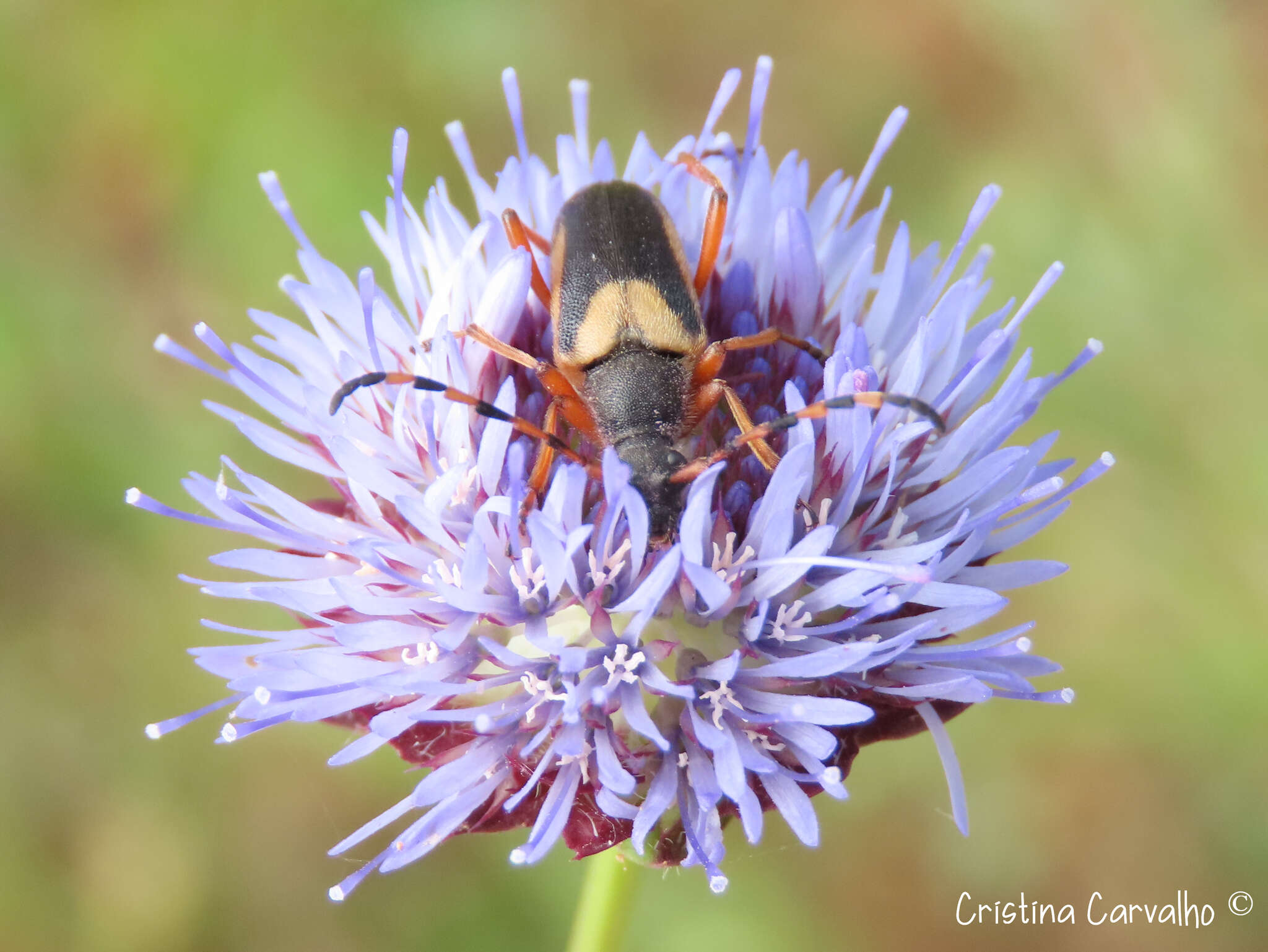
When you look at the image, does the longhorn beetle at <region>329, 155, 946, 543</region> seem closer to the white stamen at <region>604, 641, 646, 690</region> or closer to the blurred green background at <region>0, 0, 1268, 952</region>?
the white stamen at <region>604, 641, 646, 690</region>

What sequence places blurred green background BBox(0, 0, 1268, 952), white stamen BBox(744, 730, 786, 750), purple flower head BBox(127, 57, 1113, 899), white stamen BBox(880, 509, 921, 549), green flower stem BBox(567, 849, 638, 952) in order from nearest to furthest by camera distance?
1. purple flower head BBox(127, 57, 1113, 899)
2. white stamen BBox(744, 730, 786, 750)
3. white stamen BBox(880, 509, 921, 549)
4. green flower stem BBox(567, 849, 638, 952)
5. blurred green background BBox(0, 0, 1268, 952)

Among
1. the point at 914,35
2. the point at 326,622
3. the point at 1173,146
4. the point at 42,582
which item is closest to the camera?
the point at 326,622

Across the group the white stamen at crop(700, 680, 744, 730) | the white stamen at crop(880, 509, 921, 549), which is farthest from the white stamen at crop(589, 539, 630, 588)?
the white stamen at crop(880, 509, 921, 549)

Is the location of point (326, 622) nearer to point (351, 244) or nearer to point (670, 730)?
point (670, 730)

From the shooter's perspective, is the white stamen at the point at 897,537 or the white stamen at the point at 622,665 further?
the white stamen at the point at 897,537

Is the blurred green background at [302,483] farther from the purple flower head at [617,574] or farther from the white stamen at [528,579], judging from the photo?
the white stamen at [528,579]

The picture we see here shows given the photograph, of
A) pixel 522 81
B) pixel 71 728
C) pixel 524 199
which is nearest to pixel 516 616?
pixel 524 199

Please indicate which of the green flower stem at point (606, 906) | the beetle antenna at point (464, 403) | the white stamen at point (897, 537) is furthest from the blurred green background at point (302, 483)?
the beetle antenna at point (464, 403)
